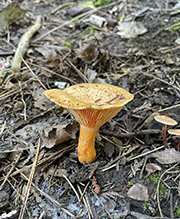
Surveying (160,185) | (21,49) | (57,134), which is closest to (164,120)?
(160,185)

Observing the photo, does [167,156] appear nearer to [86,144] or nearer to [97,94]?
[86,144]

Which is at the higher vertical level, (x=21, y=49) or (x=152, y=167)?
(x=21, y=49)

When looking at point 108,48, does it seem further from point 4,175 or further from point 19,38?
point 4,175

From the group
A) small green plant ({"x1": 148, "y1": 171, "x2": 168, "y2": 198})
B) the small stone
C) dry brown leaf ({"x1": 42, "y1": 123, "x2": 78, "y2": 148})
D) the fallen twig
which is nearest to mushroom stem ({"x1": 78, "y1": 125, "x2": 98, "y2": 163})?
dry brown leaf ({"x1": 42, "y1": 123, "x2": 78, "y2": 148})

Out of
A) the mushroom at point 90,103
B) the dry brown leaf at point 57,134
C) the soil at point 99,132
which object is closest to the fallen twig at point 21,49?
the soil at point 99,132

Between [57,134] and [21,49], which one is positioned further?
[21,49]

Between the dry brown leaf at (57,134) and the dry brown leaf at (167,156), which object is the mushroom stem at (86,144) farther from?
the dry brown leaf at (167,156)

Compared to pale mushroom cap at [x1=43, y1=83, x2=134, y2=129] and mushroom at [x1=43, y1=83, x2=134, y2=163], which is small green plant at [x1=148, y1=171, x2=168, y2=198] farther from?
pale mushroom cap at [x1=43, y1=83, x2=134, y2=129]
